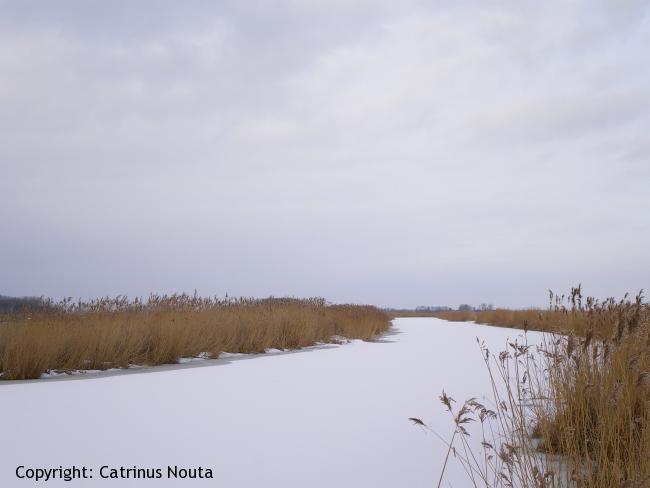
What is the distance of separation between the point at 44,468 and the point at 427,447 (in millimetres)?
2146

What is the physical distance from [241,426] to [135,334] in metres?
4.42

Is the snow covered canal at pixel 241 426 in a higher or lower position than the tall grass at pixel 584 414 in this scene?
lower

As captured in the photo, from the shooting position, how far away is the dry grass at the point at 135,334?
608cm

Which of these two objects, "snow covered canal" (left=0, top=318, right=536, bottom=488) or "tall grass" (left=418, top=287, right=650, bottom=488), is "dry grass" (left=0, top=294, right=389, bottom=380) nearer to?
"snow covered canal" (left=0, top=318, right=536, bottom=488)

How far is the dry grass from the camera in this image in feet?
20.0

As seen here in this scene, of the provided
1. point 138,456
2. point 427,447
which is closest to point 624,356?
point 427,447

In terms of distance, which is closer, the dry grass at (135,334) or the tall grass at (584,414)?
the tall grass at (584,414)

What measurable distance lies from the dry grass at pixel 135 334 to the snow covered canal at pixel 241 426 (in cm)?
71

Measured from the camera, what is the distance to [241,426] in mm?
3545

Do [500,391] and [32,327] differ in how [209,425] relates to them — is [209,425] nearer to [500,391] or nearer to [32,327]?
[500,391]

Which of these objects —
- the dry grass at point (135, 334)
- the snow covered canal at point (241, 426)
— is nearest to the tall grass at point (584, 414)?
the snow covered canal at point (241, 426)

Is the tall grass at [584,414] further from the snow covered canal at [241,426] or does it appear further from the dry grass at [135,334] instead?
the dry grass at [135,334]

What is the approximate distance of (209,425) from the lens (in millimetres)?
3566

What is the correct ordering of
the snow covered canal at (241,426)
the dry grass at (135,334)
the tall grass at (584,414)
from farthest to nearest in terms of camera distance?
the dry grass at (135,334)
the snow covered canal at (241,426)
the tall grass at (584,414)
